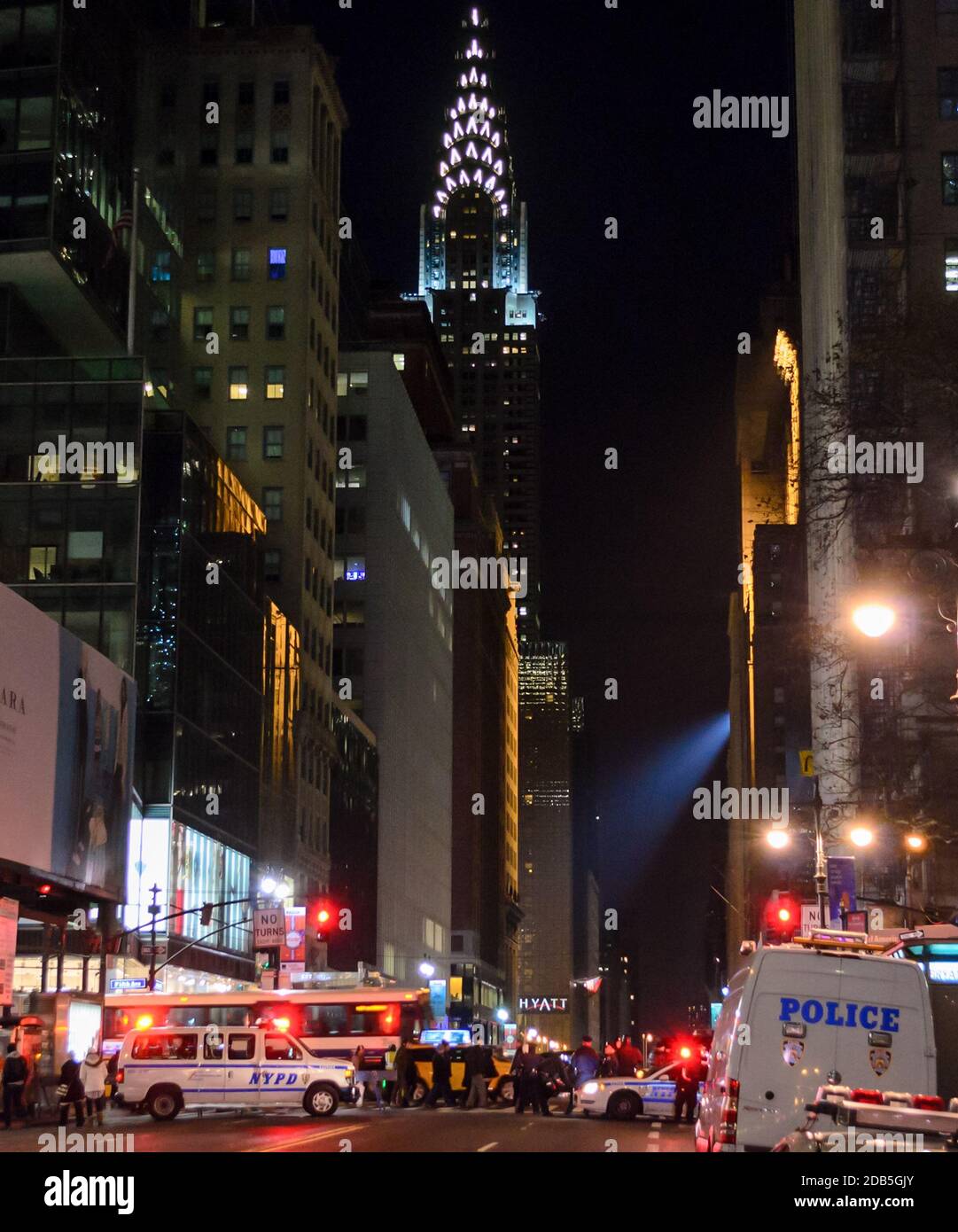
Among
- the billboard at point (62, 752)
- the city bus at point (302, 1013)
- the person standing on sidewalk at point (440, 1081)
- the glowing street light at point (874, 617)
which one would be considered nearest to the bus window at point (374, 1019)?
the city bus at point (302, 1013)

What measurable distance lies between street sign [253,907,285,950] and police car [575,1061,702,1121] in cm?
2568

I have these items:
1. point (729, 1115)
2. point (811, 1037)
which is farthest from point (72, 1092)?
point (811, 1037)

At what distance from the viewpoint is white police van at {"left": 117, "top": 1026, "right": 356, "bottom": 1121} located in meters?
38.9

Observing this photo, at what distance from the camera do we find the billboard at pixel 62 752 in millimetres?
45094

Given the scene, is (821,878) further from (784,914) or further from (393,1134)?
(393,1134)

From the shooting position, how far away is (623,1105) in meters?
40.1

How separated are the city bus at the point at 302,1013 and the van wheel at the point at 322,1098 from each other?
53.3 ft

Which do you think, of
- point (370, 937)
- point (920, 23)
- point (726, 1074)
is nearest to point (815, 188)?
point (920, 23)

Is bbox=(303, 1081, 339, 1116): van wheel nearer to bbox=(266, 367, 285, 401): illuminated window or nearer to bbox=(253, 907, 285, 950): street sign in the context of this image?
bbox=(253, 907, 285, 950): street sign

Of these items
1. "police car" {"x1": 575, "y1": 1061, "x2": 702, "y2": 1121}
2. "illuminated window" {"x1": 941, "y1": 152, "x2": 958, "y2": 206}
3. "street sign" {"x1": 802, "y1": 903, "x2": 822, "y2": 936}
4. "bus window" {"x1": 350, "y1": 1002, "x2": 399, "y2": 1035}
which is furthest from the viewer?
"illuminated window" {"x1": 941, "y1": 152, "x2": 958, "y2": 206}

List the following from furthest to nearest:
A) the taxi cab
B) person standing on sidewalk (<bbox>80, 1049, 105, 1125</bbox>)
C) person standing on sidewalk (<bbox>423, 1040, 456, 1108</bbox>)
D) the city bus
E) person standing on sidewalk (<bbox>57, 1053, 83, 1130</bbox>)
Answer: the city bus < the taxi cab < person standing on sidewalk (<bbox>423, 1040, 456, 1108</bbox>) < person standing on sidewalk (<bbox>80, 1049, 105, 1125</bbox>) < person standing on sidewalk (<bbox>57, 1053, 83, 1130</bbox>)

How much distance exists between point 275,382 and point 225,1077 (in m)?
77.1

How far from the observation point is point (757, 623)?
157 m

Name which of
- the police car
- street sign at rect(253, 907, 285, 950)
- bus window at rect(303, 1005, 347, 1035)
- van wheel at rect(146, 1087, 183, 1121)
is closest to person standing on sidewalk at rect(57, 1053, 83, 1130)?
van wheel at rect(146, 1087, 183, 1121)
